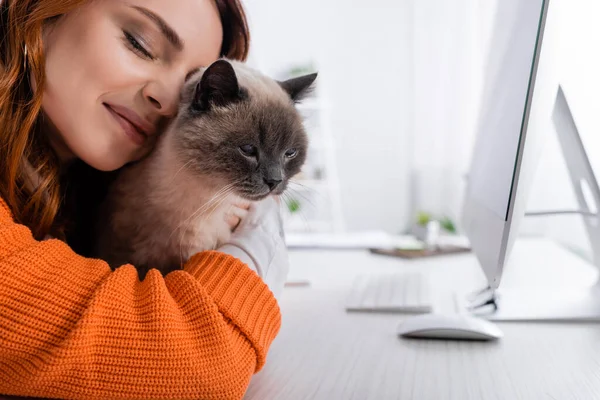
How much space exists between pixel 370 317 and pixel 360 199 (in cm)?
363

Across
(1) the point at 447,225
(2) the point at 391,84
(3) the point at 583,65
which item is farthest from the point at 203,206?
(2) the point at 391,84

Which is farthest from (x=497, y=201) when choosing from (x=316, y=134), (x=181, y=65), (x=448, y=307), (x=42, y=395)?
(x=316, y=134)

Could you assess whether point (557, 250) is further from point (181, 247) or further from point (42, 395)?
point (42, 395)

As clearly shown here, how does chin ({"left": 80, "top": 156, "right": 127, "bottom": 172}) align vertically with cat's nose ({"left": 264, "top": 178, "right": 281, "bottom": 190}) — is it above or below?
above

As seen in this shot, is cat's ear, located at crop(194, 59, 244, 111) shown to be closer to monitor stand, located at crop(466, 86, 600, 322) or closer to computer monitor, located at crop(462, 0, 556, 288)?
computer monitor, located at crop(462, 0, 556, 288)

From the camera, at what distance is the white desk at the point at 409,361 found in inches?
31.0

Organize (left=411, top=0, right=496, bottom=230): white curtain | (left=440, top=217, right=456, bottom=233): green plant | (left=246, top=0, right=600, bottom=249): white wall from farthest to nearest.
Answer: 1. (left=246, top=0, right=600, bottom=249): white wall
2. (left=411, top=0, right=496, bottom=230): white curtain
3. (left=440, top=217, right=456, bottom=233): green plant

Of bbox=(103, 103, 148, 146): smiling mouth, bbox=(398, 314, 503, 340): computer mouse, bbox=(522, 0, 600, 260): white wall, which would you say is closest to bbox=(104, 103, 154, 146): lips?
bbox=(103, 103, 148, 146): smiling mouth

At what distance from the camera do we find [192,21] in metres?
1.12

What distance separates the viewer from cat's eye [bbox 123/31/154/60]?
105 centimetres

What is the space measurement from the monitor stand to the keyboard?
→ 0.13 meters

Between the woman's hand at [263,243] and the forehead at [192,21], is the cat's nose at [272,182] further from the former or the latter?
the forehead at [192,21]

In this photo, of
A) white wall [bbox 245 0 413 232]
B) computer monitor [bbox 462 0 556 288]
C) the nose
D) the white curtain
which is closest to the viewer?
computer monitor [bbox 462 0 556 288]

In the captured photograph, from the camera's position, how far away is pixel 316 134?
15.2 ft
